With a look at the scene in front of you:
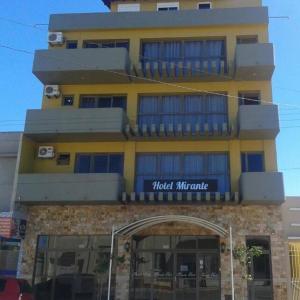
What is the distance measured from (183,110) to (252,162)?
13.8 ft

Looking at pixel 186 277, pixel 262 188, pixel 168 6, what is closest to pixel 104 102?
pixel 168 6

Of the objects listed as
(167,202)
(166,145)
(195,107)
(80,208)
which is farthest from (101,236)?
(195,107)

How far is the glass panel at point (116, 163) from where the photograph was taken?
869 inches

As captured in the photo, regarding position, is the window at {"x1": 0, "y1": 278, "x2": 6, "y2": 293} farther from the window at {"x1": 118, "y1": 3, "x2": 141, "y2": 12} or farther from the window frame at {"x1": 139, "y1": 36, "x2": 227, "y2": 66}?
the window at {"x1": 118, "y1": 3, "x2": 141, "y2": 12}

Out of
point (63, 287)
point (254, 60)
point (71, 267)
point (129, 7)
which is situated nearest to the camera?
point (63, 287)

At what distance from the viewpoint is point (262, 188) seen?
19.8 meters

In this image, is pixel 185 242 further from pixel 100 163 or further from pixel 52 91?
pixel 52 91

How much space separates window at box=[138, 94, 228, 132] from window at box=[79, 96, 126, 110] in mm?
1019

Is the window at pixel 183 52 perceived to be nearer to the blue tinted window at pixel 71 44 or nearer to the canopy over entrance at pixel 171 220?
the blue tinted window at pixel 71 44

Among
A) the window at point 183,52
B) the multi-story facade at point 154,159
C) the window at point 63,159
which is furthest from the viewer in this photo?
the window at point 183,52

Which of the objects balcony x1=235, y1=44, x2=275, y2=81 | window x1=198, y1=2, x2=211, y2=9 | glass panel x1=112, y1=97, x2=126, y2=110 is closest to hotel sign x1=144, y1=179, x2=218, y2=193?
glass panel x1=112, y1=97, x2=126, y2=110

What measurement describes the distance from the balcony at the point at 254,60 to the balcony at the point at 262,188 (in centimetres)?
504

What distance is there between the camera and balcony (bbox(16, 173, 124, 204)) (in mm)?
20469

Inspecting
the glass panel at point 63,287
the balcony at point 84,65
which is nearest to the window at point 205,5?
the balcony at point 84,65
